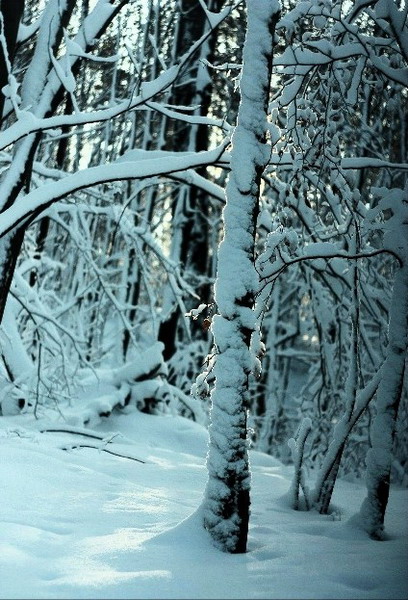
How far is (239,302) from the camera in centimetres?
344

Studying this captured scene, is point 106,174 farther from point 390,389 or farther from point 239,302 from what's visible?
point 390,389

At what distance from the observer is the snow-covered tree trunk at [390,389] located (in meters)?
3.81

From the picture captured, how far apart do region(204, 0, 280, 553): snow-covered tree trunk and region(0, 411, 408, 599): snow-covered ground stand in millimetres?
170

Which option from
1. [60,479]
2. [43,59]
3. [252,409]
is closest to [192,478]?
[60,479]

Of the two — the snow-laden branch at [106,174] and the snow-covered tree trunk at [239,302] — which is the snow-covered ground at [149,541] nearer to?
the snow-covered tree trunk at [239,302]

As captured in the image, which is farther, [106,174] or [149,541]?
[106,174]

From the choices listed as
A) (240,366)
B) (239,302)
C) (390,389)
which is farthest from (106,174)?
(390,389)

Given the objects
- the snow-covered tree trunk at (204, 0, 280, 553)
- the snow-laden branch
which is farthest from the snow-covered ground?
the snow-laden branch

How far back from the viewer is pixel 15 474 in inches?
166

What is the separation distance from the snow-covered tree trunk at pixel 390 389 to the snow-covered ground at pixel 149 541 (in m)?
0.23

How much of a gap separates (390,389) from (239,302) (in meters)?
1.09

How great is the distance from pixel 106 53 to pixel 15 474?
701cm

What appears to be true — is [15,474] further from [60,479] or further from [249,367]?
[249,367]

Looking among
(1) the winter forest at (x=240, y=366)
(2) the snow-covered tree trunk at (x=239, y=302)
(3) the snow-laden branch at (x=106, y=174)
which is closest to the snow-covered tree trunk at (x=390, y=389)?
(1) the winter forest at (x=240, y=366)
